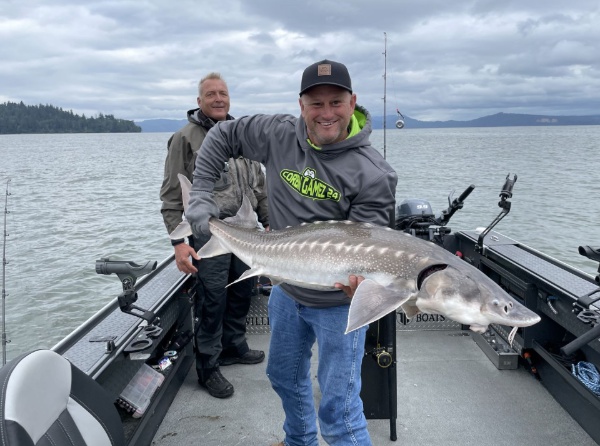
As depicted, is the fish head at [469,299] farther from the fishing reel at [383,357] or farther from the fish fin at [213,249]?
the fish fin at [213,249]

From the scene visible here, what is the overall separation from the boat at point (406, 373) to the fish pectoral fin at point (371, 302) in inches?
45.7

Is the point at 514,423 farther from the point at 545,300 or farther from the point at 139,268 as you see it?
the point at 139,268

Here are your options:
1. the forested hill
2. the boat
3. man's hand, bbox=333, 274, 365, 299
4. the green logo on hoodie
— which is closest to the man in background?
the boat

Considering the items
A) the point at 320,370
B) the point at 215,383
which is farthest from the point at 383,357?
the point at 215,383

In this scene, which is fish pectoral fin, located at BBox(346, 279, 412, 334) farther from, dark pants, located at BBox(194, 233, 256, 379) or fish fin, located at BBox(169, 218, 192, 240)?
dark pants, located at BBox(194, 233, 256, 379)

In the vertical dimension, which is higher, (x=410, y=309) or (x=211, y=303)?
(x=410, y=309)

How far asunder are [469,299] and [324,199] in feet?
2.84

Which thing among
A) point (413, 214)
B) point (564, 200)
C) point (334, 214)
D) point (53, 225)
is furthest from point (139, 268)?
point (564, 200)

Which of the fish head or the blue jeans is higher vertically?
the fish head

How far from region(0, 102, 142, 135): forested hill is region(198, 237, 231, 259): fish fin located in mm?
109374

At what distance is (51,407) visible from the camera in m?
1.75

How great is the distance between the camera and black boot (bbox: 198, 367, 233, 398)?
3.99 metres

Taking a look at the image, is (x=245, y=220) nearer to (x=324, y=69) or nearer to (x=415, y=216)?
(x=324, y=69)

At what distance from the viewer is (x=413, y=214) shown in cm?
514
